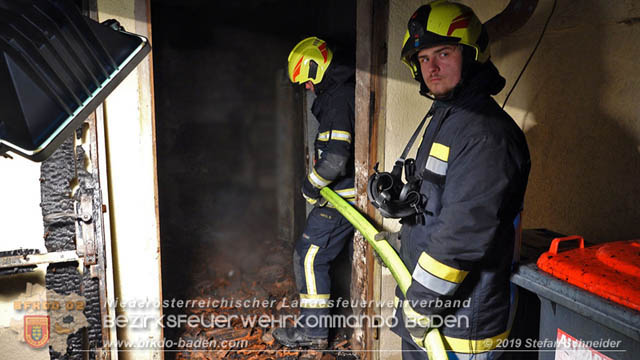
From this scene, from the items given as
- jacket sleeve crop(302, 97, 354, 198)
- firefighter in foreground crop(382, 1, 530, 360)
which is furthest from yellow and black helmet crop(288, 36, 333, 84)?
firefighter in foreground crop(382, 1, 530, 360)

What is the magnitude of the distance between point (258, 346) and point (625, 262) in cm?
300

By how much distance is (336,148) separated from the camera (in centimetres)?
328

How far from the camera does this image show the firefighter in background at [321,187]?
3.36 meters

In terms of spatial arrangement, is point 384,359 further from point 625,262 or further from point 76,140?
point 76,140

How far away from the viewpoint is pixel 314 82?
355cm

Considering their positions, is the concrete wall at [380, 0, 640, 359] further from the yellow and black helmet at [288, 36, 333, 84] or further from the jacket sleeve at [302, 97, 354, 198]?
the yellow and black helmet at [288, 36, 333, 84]

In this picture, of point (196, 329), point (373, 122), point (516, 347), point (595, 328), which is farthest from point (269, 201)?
point (595, 328)

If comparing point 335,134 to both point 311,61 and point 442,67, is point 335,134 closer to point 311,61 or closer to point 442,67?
point 311,61

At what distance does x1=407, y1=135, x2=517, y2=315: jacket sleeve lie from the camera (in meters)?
1.72

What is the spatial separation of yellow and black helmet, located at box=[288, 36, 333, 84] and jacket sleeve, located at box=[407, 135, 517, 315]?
76.1 inches

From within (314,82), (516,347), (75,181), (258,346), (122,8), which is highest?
(122,8)

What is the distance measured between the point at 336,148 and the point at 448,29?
1.50m

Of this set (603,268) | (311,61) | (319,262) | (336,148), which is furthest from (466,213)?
(311,61)

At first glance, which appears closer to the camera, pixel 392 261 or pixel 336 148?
pixel 392 261
